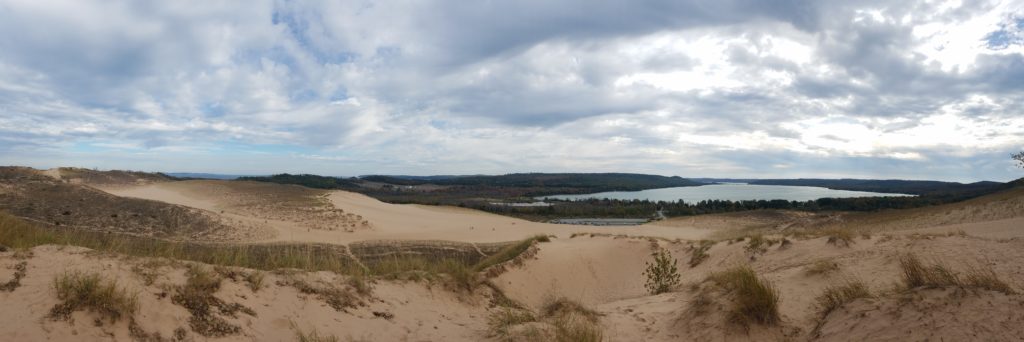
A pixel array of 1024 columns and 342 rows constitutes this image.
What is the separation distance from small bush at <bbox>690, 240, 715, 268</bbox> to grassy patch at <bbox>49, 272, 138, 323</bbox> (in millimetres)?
12615

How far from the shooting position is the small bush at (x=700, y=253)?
13747mm

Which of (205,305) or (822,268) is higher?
(822,268)

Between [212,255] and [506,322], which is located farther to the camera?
[212,255]

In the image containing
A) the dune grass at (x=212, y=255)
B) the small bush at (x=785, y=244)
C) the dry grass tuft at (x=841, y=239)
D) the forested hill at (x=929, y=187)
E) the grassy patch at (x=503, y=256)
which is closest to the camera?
the dune grass at (x=212, y=255)

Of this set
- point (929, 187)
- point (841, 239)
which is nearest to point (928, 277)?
point (841, 239)

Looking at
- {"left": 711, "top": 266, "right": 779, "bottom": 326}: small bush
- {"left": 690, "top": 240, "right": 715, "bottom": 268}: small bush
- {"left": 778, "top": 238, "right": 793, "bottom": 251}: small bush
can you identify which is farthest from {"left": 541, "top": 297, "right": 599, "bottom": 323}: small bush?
{"left": 690, "top": 240, "right": 715, "bottom": 268}: small bush

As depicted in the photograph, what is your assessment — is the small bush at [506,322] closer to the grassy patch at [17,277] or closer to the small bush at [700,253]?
the grassy patch at [17,277]

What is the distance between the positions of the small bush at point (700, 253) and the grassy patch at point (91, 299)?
1261 cm

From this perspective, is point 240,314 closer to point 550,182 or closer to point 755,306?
point 755,306

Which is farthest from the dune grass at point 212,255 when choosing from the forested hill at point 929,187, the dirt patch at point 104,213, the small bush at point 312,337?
the forested hill at point 929,187

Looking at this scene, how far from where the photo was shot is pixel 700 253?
14117mm

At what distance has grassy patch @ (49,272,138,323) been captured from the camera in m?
4.37

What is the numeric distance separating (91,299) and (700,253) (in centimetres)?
1334

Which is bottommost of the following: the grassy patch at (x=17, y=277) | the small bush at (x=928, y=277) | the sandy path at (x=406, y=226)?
the sandy path at (x=406, y=226)
